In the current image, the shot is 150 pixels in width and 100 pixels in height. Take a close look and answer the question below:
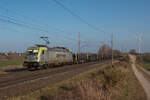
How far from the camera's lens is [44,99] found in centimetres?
900

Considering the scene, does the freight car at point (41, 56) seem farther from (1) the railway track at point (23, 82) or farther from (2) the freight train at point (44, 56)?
(1) the railway track at point (23, 82)

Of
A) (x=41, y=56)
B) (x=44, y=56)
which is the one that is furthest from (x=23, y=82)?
(x=44, y=56)

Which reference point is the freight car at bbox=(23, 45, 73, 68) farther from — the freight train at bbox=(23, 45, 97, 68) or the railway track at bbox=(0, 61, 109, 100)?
the railway track at bbox=(0, 61, 109, 100)

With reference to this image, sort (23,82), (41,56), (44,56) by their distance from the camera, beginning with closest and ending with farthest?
(23,82), (41,56), (44,56)

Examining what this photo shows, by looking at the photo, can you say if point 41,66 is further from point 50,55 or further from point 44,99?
point 44,99

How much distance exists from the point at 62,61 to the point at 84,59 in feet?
52.1

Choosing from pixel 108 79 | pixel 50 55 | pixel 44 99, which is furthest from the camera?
pixel 50 55

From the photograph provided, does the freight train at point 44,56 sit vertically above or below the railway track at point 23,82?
above

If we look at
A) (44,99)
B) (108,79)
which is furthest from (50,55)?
(44,99)

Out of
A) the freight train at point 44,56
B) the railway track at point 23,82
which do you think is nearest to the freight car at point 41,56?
the freight train at point 44,56

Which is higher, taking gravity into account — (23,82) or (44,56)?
(44,56)

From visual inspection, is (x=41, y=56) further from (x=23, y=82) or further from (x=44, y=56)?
(x=23, y=82)

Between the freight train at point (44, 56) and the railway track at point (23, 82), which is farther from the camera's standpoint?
the freight train at point (44, 56)

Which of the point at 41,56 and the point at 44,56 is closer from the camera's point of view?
the point at 41,56
